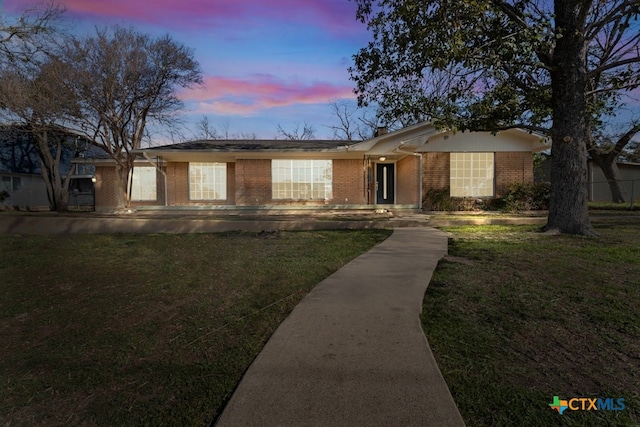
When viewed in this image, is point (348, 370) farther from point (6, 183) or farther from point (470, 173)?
point (6, 183)

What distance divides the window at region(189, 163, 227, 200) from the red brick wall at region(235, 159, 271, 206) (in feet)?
5.49

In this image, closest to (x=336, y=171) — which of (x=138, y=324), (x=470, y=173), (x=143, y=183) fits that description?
(x=470, y=173)

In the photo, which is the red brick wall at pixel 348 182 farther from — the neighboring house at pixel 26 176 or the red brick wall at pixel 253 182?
the neighboring house at pixel 26 176

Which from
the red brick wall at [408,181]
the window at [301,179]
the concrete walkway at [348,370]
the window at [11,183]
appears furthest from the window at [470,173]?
the window at [11,183]

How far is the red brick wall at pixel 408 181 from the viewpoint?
1853 cm

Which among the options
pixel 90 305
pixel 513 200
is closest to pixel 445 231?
pixel 513 200

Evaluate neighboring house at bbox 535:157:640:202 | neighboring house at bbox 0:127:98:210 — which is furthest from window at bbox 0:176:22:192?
neighboring house at bbox 535:157:640:202

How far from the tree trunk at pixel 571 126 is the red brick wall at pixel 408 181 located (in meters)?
8.69

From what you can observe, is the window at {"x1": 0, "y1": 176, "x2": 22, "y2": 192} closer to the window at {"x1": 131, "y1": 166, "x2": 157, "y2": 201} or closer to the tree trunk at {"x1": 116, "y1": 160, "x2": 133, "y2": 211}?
the window at {"x1": 131, "y1": 166, "x2": 157, "y2": 201}

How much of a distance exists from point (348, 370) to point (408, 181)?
16.9 meters

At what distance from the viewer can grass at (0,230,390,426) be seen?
2.87 meters

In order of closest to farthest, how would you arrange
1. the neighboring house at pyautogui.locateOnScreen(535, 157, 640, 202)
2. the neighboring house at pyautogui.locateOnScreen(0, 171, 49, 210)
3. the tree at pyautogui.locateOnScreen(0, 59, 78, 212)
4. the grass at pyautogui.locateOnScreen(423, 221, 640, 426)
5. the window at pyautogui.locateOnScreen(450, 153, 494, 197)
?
1. the grass at pyautogui.locateOnScreen(423, 221, 640, 426)
2. the tree at pyautogui.locateOnScreen(0, 59, 78, 212)
3. the window at pyautogui.locateOnScreen(450, 153, 494, 197)
4. the neighboring house at pyautogui.locateOnScreen(0, 171, 49, 210)
5. the neighboring house at pyautogui.locateOnScreen(535, 157, 640, 202)

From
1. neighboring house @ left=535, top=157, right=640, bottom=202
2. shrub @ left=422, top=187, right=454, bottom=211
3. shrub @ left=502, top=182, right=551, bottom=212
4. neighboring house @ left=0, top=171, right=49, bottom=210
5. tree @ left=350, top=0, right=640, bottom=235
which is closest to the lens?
tree @ left=350, top=0, right=640, bottom=235

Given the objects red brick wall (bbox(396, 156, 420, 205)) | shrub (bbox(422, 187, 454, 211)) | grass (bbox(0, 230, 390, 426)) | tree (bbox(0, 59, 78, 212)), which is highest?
tree (bbox(0, 59, 78, 212))
